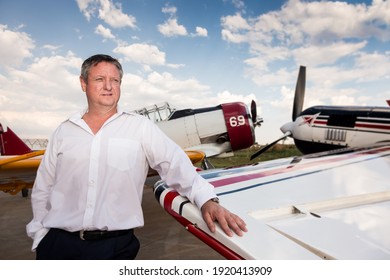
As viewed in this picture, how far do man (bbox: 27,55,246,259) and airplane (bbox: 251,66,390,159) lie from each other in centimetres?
630

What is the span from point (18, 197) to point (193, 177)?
9.51 metres

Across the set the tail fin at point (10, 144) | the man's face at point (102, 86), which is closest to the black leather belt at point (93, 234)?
the man's face at point (102, 86)

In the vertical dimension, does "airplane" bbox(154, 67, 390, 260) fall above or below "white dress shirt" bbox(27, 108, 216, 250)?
below

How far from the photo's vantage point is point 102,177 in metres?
1.44

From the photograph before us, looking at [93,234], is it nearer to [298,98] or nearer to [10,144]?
[298,98]

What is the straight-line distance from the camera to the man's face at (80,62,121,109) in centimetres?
153

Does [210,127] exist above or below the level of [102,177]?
below

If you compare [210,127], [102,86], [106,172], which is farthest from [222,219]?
[210,127]

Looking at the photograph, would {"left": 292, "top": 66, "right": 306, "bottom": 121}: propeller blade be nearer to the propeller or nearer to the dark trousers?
the propeller

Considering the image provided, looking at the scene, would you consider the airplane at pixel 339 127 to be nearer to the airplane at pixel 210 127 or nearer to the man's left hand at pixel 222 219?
the airplane at pixel 210 127

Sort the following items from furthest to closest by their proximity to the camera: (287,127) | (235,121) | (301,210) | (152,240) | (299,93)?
1. (299,93)
2. (287,127)
3. (235,121)
4. (152,240)
5. (301,210)

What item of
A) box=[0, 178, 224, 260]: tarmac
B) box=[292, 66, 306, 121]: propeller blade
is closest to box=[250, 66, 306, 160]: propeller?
box=[292, 66, 306, 121]: propeller blade

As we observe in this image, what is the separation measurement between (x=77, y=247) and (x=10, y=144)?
10.9 meters
